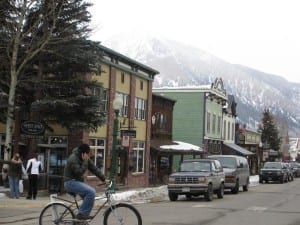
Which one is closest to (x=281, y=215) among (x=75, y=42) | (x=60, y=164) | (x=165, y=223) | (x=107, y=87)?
(x=165, y=223)

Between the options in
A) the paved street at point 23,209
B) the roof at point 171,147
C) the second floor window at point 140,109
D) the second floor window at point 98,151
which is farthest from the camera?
the roof at point 171,147

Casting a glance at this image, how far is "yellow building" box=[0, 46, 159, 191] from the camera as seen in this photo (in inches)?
1174

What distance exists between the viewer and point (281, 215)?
1838cm

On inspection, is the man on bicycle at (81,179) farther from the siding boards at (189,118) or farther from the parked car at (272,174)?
the siding boards at (189,118)

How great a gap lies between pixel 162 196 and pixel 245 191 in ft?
26.9

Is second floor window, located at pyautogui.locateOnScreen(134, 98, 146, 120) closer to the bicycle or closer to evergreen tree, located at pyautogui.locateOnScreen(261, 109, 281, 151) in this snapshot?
the bicycle

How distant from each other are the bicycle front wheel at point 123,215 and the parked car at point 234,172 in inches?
760

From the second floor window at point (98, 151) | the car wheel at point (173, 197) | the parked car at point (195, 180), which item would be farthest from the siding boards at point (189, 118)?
the car wheel at point (173, 197)

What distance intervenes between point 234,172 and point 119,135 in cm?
768

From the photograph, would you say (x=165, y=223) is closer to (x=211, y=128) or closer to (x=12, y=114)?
(x=12, y=114)

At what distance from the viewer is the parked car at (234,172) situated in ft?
100

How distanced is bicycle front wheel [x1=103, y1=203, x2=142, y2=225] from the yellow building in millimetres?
13712

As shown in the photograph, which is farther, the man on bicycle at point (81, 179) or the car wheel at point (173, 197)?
the car wheel at point (173, 197)

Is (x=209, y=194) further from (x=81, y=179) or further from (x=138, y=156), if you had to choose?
(x=138, y=156)
